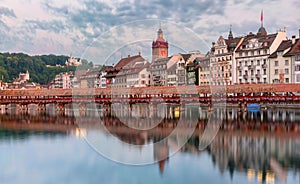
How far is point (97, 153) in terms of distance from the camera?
23.8 metres

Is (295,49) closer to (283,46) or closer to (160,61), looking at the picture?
(283,46)

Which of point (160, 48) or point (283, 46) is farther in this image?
point (160, 48)

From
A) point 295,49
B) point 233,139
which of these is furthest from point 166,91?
point 233,139

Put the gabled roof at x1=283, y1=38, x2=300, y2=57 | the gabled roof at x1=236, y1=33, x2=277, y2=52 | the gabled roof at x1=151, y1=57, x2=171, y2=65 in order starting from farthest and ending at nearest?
the gabled roof at x1=151, y1=57, x2=171, y2=65 → the gabled roof at x1=236, y1=33, x2=277, y2=52 → the gabled roof at x1=283, y1=38, x2=300, y2=57

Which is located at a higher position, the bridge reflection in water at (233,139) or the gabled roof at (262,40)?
the gabled roof at (262,40)

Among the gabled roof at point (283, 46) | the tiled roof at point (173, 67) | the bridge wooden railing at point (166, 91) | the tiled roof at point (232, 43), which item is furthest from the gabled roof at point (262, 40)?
the bridge wooden railing at point (166, 91)

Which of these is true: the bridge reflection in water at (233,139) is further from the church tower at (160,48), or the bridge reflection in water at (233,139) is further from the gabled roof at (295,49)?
the church tower at (160,48)

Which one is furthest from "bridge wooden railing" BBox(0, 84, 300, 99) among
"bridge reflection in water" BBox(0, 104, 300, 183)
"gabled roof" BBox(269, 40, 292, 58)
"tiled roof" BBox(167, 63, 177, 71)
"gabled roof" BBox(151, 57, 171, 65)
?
"gabled roof" BBox(151, 57, 171, 65)

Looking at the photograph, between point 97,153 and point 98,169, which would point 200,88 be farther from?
point 98,169

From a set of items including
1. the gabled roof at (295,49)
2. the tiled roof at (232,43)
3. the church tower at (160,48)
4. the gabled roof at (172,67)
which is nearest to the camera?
the gabled roof at (295,49)

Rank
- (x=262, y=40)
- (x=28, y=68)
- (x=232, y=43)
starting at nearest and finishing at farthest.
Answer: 1. (x=262, y=40)
2. (x=232, y=43)
3. (x=28, y=68)

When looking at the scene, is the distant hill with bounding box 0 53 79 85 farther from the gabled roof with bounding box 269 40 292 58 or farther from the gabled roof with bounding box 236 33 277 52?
the gabled roof with bounding box 269 40 292 58

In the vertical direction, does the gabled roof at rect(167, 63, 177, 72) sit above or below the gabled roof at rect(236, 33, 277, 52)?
below

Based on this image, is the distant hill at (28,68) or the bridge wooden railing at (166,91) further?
the distant hill at (28,68)
